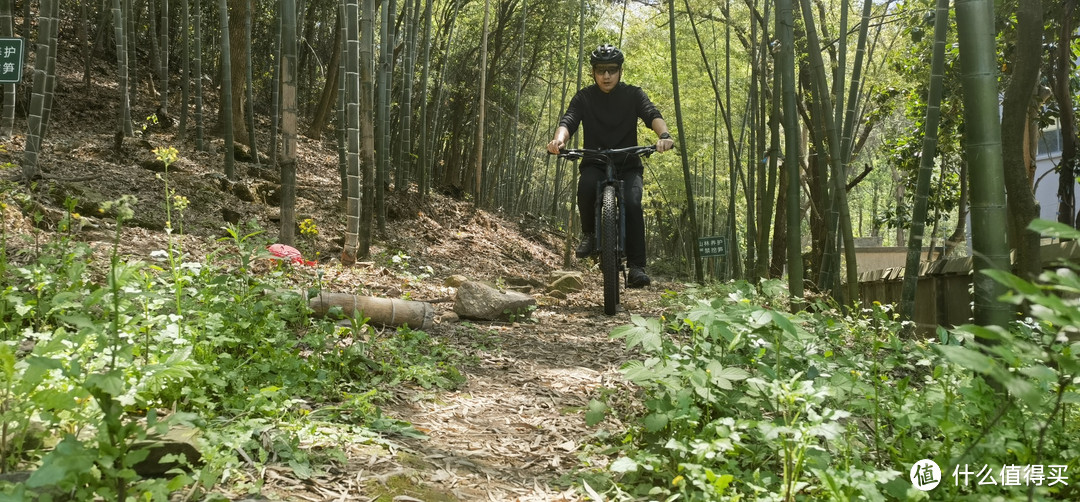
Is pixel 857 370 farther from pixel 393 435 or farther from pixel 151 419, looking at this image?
pixel 151 419

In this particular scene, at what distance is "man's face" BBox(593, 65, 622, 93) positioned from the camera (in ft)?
15.3

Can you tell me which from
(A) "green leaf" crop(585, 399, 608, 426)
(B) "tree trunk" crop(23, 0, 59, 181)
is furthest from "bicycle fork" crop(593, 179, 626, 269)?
(B) "tree trunk" crop(23, 0, 59, 181)

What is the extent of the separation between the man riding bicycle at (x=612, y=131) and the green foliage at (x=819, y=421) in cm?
242

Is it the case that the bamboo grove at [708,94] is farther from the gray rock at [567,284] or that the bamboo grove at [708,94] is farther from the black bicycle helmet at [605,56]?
the gray rock at [567,284]

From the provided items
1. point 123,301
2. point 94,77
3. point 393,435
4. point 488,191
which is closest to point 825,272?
Answer: point 393,435

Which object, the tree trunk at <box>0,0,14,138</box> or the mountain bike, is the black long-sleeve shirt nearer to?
the mountain bike

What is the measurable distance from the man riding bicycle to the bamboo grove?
3.24 ft

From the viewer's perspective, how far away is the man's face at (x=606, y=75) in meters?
4.65

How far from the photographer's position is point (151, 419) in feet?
4.28

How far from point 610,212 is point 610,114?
744 millimetres

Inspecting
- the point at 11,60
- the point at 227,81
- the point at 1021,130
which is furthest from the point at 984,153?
the point at 227,81

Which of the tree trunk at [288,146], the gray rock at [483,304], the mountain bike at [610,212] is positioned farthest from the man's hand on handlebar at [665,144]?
the tree trunk at [288,146]

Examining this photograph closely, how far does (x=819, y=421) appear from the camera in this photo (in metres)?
1.45

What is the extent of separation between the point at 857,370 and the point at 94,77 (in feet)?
40.9
